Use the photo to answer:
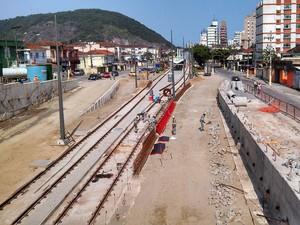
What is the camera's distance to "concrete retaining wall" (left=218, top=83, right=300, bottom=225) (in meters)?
14.4

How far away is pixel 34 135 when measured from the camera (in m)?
34.8

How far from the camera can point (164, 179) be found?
2223 centimetres

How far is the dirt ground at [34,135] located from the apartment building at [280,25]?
75434 mm

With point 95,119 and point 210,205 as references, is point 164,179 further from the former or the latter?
point 95,119

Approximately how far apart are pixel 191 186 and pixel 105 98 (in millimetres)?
38200

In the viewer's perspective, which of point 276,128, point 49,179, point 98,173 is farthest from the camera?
point 276,128

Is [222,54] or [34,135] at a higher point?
[222,54]

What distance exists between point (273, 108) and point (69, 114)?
20502 mm

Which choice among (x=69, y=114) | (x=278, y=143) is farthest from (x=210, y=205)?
(x=69, y=114)

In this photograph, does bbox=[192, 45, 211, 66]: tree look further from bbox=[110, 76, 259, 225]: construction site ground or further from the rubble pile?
the rubble pile

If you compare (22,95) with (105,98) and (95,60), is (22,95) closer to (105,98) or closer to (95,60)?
(105,98)

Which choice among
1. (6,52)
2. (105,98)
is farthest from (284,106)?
(6,52)

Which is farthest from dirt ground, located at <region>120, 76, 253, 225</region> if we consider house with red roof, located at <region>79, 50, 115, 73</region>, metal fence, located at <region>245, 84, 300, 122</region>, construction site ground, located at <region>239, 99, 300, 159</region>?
house with red roof, located at <region>79, 50, 115, 73</region>

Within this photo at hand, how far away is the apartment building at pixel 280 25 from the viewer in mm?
119438
